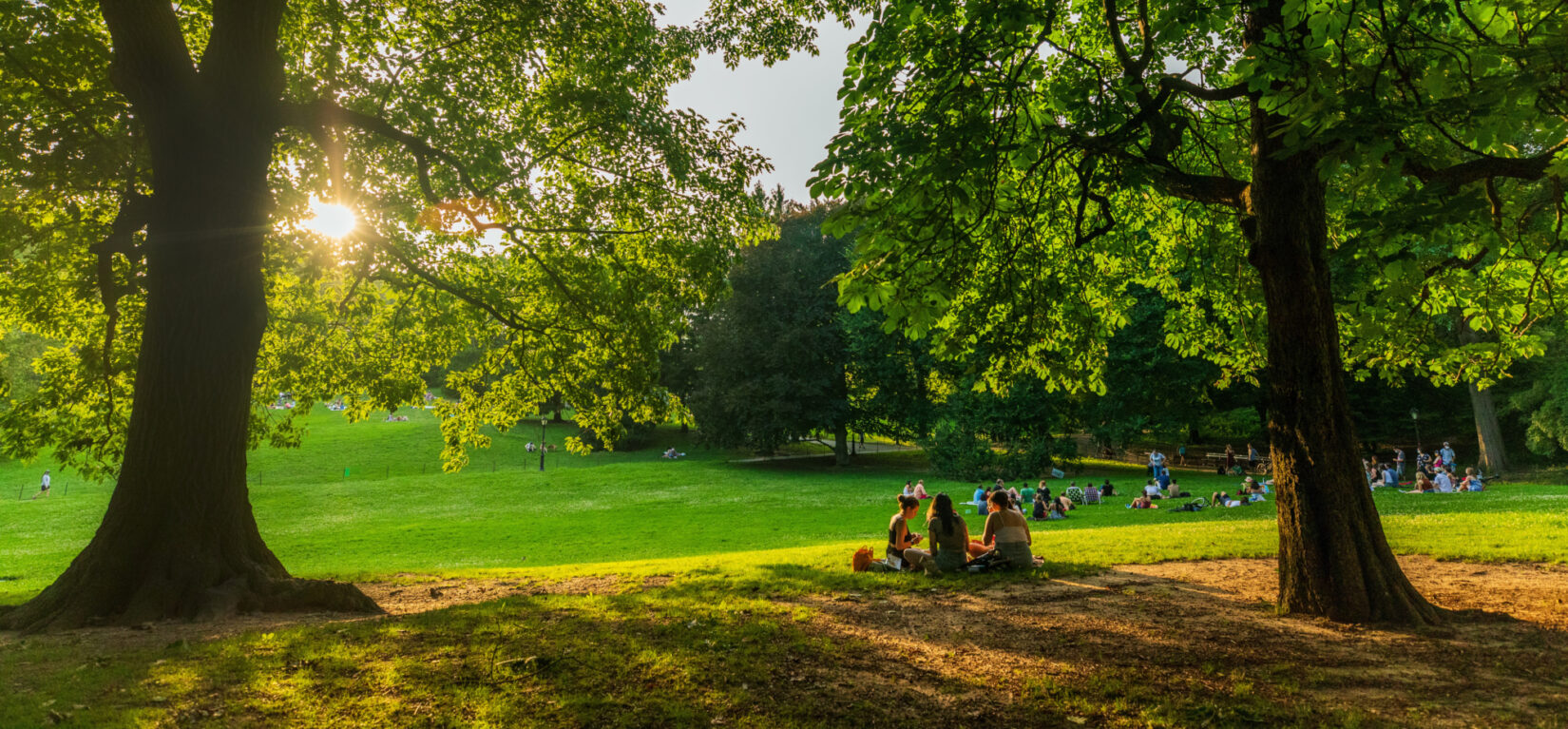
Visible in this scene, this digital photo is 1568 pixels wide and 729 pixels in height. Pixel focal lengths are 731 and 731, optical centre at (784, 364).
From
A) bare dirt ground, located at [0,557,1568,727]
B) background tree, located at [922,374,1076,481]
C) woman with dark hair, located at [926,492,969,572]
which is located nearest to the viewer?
bare dirt ground, located at [0,557,1568,727]

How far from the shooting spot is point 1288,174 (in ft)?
24.0

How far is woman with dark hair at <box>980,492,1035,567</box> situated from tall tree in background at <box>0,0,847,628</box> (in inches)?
251

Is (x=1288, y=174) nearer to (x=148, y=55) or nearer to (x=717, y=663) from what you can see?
(x=717, y=663)

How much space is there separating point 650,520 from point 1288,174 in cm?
2202

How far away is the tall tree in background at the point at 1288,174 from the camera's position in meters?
4.49

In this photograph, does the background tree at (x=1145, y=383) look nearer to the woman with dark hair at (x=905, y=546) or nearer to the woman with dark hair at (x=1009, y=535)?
the woman with dark hair at (x=1009, y=535)

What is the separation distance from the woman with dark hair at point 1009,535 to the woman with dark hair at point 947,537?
0.55 metres

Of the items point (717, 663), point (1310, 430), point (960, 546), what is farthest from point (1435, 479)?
point (717, 663)

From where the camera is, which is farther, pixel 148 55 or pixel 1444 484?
pixel 1444 484

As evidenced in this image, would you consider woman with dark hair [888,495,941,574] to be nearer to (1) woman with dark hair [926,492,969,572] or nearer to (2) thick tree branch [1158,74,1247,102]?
Answer: (1) woman with dark hair [926,492,969,572]

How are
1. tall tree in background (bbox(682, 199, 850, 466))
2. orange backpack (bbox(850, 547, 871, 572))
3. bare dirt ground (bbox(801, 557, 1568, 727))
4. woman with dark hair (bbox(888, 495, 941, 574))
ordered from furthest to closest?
tall tree in background (bbox(682, 199, 850, 466)) → orange backpack (bbox(850, 547, 871, 572)) → woman with dark hair (bbox(888, 495, 941, 574)) → bare dirt ground (bbox(801, 557, 1568, 727))

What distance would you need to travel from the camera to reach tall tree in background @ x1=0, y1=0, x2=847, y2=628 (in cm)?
827

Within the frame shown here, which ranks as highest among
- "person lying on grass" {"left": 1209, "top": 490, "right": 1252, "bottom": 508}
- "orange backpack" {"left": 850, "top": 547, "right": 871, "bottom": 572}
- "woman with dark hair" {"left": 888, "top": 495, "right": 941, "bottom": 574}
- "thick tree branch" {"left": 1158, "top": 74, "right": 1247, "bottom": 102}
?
"thick tree branch" {"left": 1158, "top": 74, "right": 1247, "bottom": 102}

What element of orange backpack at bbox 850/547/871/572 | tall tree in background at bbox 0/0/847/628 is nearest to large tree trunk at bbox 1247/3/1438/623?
orange backpack at bbox 850/547/871/572
